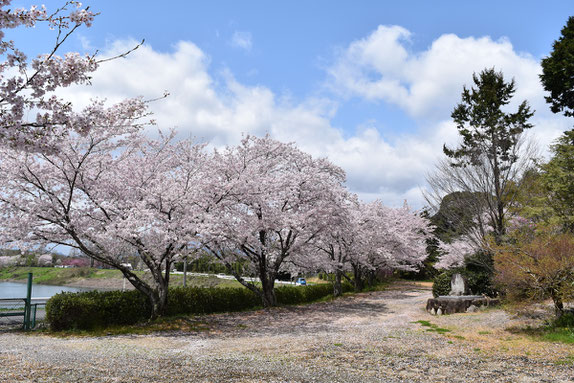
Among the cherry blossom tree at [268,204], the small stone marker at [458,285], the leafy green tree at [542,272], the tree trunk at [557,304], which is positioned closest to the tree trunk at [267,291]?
the cherry blossom tree at [268,204]

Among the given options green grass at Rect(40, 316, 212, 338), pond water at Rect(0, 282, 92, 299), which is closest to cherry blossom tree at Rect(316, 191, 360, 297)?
green grass at Rect(40, 316, 212, 338)

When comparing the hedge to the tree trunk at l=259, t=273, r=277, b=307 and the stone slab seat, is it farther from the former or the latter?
the stone slab seat

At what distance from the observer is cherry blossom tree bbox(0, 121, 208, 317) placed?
10.6m

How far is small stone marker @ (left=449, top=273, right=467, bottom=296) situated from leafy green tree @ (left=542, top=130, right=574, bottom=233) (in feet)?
17.6

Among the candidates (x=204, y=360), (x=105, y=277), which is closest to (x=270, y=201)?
(x=204, y=360)

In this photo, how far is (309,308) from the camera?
16875 millimetres

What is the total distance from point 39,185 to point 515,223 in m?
21.4

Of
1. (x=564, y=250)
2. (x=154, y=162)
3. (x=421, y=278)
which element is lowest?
(x=421, y=278)

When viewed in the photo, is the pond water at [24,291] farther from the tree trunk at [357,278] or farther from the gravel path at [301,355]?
the gravel path at [301,355]

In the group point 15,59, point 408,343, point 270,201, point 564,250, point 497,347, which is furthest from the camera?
point 270,201

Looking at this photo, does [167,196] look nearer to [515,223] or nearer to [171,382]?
[171,382]

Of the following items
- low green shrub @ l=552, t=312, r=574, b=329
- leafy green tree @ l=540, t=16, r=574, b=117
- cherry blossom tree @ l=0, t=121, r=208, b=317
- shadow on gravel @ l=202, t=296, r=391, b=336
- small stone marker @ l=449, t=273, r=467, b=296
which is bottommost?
shadow on gravel @ l=202, t=296, r=391, b=336

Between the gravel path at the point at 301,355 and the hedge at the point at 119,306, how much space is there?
2.92 ft

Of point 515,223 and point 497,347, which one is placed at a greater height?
point 515,223
